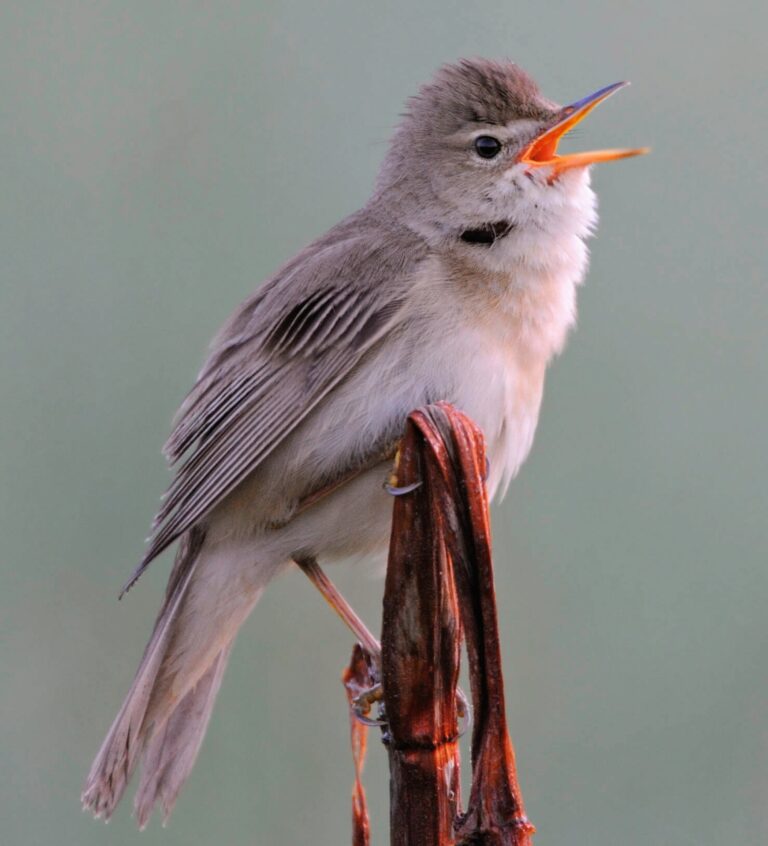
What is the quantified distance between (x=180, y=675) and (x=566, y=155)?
1.52m

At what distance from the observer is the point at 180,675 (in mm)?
2900

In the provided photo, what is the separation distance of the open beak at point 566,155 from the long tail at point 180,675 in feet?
3.88

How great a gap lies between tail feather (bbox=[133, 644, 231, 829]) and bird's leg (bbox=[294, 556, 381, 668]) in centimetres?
33

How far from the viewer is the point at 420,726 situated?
1602 mm

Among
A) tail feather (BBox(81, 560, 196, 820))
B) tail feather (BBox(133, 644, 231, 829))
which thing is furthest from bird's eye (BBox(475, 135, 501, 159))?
tail feather (BBox(133, 644, 231, 829))

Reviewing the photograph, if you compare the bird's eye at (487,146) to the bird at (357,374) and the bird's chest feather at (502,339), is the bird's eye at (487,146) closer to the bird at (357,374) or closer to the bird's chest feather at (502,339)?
the bird at (357,374)

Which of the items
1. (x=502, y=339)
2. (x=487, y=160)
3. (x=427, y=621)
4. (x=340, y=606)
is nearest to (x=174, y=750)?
(x=340, y=606)

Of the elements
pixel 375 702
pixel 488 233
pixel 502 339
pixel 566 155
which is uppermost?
pixel 566 155

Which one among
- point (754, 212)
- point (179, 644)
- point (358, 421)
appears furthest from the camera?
point (754, 212)

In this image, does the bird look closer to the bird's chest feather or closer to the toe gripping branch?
the bird's chest feather

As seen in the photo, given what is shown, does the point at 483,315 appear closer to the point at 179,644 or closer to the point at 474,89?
the point at 474,89

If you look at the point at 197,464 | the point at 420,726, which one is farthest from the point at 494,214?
the point at 420,726

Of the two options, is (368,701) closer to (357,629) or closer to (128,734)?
(357,629)

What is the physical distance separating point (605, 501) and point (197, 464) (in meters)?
1.02
